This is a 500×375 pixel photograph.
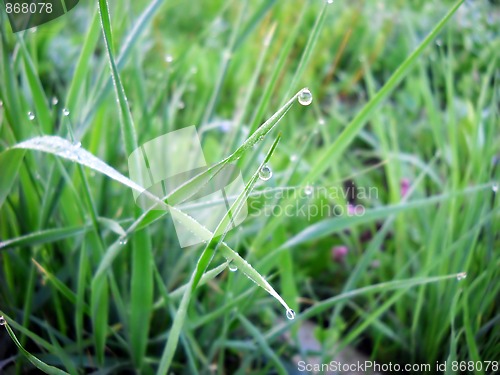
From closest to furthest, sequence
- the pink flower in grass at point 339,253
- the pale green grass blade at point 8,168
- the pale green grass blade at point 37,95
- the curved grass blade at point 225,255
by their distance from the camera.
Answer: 1. the curved grass blade at point 225,255
2. the pale green grass blade at point 8,168
3. the pale green grass blade at point 37,95
4. the pink flower in grass at point 339,253

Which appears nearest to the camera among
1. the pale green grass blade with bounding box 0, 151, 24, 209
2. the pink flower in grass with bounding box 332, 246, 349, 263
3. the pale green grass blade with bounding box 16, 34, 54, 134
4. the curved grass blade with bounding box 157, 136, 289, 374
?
the curved grass blade with bounding box 157, 136, 289, 374

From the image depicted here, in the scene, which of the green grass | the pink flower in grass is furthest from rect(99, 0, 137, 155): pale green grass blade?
the pink flower in grass

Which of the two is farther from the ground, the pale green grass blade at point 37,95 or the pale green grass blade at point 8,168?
the pale green grass blade at point 37,95

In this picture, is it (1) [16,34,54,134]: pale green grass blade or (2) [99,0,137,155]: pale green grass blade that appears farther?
(1) [16,34,54,134]: pale green grass blade

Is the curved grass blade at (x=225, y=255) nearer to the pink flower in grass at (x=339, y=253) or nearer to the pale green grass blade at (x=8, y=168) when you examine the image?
the pale green grass blade at (x=8, y=168)

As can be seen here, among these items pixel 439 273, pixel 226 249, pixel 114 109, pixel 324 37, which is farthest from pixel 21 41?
pixel 324 37

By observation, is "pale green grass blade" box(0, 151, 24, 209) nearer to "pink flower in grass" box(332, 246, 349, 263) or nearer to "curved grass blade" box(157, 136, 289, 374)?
"curved grass blade" box(157, 136, 289, 374)

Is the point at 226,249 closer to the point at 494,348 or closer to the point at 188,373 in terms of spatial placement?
the point at 188,373

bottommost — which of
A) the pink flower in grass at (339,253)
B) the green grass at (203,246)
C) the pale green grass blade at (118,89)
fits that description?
the pink flower in grass at (339,253)

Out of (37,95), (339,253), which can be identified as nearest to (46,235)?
(37,95)

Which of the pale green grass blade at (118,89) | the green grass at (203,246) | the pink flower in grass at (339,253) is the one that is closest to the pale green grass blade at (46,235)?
the green grass at (203,246)

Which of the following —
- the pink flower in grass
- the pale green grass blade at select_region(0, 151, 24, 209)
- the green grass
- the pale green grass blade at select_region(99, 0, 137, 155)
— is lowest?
the pink flower in grass
